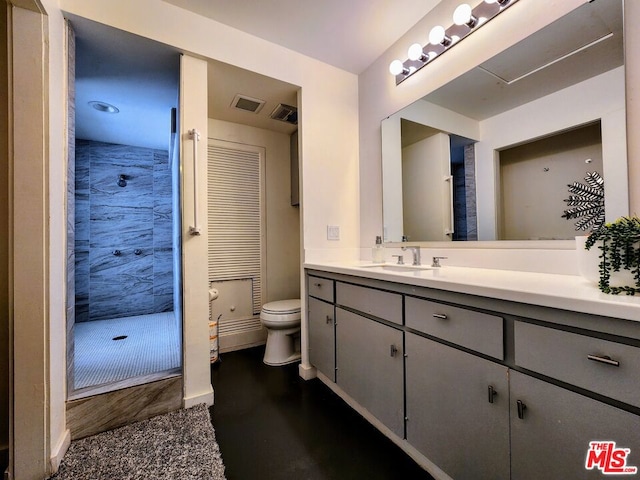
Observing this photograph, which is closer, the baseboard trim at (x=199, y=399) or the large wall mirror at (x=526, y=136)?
the large wall mirror at (x=526, y=136)

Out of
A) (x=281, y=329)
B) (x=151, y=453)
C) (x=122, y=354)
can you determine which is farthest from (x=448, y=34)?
(x=122, y=354)

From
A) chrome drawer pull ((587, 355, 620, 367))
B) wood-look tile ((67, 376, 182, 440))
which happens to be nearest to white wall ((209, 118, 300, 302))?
wood-look tile ((67, 376, 182, 440))

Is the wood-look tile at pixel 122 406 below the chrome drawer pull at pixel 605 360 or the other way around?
below

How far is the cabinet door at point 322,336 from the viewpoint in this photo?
1.72m

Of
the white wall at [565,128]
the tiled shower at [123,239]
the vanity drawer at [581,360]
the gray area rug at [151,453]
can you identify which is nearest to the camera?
the vanity drawer at [581,360]

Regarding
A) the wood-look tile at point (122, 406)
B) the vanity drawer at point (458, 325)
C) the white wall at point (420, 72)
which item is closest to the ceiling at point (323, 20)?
the white wall at point (420, 72)

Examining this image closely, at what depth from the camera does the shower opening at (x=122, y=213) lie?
1620 mm

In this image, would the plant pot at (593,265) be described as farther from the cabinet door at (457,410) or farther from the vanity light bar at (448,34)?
the vanity light bar at (448,34)

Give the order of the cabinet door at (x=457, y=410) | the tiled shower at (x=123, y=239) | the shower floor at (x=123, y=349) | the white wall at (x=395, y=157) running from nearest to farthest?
1. the cabinet door at (x=457, y=410)
2. the shower floor at (x=123, y=349)
3. the white wall at (x=395, y=157)
4. the tiled shower at (x=123, y=239)

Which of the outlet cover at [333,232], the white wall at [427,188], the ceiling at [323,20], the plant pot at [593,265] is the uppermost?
the ceiling at [323,20]

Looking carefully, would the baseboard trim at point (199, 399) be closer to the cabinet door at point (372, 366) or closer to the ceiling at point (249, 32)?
the cabinet door at point (372, 366)

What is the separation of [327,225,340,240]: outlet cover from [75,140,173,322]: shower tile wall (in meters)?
2.55

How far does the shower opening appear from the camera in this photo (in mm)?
1620

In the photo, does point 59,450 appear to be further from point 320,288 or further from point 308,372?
point 320,288
